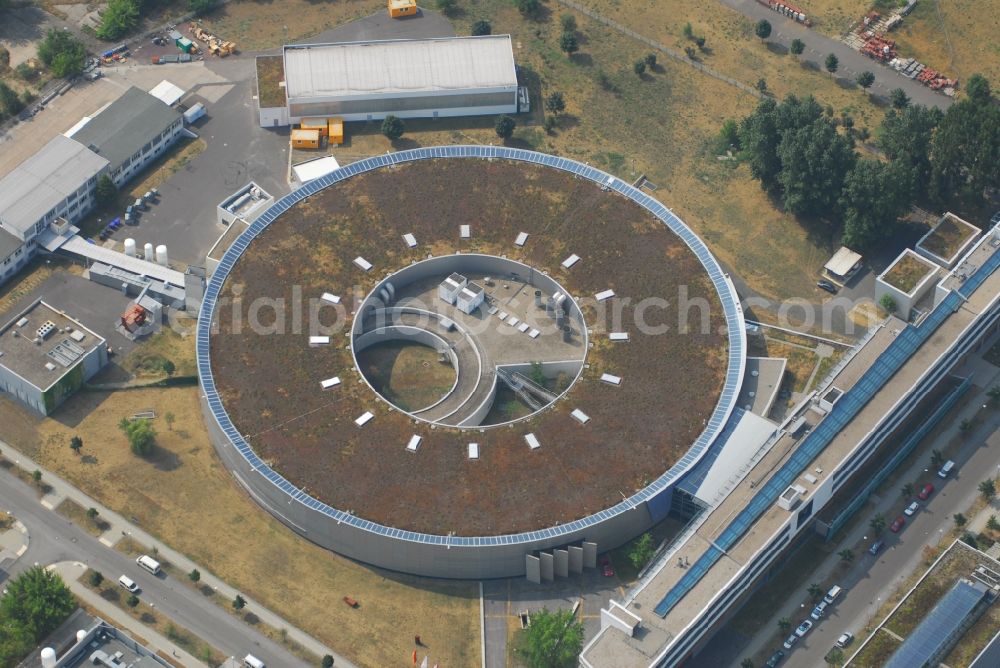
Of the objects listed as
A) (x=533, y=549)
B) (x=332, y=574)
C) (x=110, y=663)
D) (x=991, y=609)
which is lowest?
(x=110, y=663)

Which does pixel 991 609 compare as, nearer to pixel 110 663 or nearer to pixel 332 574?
pixel 332 574

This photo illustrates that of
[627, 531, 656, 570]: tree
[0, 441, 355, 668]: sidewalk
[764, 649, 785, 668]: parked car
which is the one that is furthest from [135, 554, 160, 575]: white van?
[764, 649, 785, 668]: parked car

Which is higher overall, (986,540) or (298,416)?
(986,540)

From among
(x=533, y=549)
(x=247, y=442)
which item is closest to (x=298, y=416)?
(x=247, y=442)

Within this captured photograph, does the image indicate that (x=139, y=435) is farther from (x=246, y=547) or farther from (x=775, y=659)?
(x=775, y=659)

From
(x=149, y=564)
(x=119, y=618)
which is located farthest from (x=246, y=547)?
(x=119, y=618)

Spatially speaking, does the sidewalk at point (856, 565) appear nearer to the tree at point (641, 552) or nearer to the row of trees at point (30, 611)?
the tree at point (641, 552)
